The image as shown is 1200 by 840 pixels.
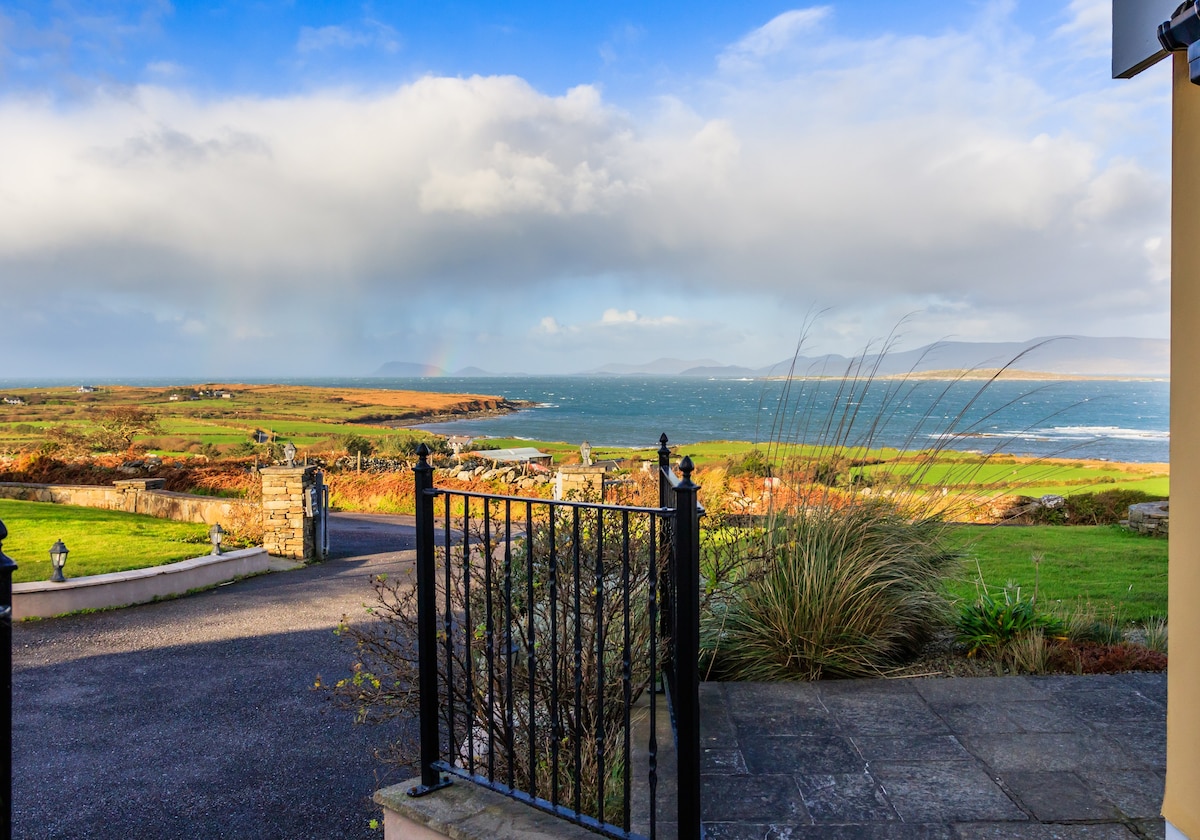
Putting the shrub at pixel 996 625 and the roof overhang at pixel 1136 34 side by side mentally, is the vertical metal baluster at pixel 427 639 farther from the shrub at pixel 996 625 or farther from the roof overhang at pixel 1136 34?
the shrub at pixel 996 625

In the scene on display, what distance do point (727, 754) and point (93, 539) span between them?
1118 centimetres

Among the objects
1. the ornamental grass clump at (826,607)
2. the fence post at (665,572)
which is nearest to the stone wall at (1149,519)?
the ornamental grass clump at (826,607)

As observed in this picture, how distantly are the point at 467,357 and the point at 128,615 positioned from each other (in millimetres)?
58870

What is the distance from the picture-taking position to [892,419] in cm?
481

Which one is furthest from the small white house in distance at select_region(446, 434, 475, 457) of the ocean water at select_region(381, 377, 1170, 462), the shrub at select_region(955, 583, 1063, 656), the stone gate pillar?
the shrub at select_region(955, 583, 1063, 656)

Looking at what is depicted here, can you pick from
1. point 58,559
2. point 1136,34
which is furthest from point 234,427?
point 1136,34

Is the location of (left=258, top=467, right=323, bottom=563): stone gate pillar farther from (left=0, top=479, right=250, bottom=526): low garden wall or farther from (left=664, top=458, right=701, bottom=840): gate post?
(left=664, top=458, right=701, bottom=840): gate post

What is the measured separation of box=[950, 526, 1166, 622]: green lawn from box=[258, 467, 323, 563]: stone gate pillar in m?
8.86

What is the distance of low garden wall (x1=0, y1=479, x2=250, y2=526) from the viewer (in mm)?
12219

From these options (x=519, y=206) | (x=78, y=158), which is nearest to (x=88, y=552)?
(x=78, y=158)

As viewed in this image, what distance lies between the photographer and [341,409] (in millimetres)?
32438

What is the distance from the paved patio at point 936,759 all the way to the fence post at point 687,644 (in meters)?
0.41

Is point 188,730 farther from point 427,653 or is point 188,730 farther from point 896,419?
point 896,419

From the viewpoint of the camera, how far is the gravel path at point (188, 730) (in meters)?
3.34
